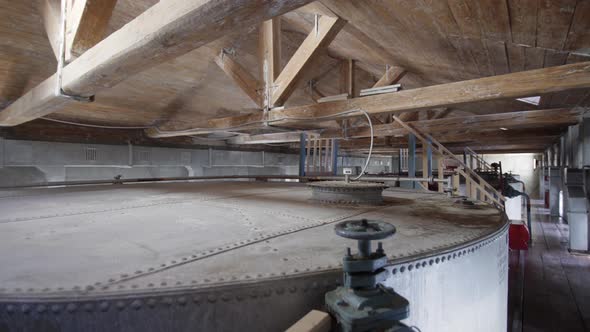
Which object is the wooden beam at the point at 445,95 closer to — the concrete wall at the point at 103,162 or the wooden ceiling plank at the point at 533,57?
the wooden ceiling plank at the point at 533,57

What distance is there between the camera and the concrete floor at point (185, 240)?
125cm

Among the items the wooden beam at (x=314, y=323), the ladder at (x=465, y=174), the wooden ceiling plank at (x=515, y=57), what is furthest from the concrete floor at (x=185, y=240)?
the ladder at (x=465, y=174)

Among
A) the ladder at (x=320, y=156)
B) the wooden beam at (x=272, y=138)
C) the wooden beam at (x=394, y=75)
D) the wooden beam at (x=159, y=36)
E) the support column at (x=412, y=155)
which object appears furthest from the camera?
the wooden beam at (x=272, y=138)

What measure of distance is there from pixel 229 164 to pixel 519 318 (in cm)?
722

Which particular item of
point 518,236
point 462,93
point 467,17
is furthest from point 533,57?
point 518,236

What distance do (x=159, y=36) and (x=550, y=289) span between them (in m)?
6.35

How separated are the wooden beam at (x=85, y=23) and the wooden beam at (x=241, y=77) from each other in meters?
2.22

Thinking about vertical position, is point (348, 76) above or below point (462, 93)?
above

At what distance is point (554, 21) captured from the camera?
2.00 metres

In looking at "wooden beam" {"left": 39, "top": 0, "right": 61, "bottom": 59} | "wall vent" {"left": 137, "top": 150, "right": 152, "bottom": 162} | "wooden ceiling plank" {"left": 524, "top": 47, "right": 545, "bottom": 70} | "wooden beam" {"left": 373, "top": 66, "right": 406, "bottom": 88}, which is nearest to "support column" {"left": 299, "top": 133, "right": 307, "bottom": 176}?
"wooden beam" {"left": 373, "top": 66, "right": 406, "bottom": 88}

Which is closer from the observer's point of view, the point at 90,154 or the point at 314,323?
the point at 314,323

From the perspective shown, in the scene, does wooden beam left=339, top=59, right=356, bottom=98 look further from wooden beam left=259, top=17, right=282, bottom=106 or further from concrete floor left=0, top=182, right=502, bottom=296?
concrete floor left=0, top=182, right=502, bottom=296

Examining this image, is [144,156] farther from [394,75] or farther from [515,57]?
[515,57]

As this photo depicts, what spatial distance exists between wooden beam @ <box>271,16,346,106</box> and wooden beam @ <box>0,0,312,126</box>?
197 cm
